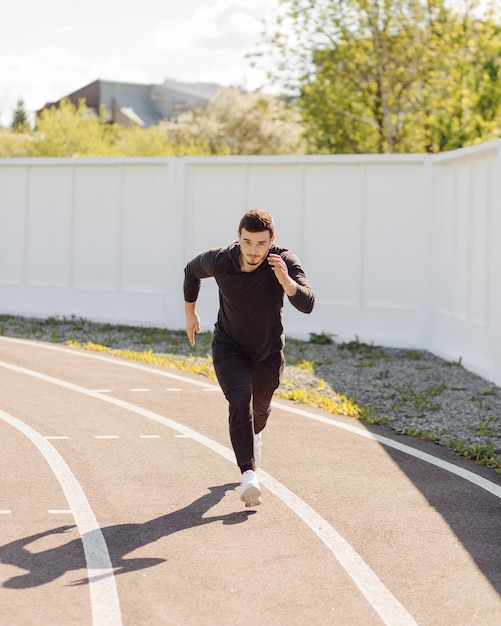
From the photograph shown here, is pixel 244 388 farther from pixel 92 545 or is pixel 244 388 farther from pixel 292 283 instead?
pixel 92 545

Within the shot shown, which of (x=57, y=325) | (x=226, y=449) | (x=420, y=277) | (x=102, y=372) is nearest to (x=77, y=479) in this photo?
(x=226, y=449)

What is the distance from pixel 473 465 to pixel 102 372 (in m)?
5.14

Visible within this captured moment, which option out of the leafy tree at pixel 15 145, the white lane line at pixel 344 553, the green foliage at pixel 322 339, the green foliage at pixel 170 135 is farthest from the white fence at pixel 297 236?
the leafy tree at pixel 15 145

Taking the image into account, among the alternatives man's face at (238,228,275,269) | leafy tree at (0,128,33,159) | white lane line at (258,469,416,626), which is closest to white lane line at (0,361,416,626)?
white lane line at (258,469,416,626)

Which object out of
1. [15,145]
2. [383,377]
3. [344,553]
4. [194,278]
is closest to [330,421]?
[383,377]

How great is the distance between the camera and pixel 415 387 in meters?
11.6

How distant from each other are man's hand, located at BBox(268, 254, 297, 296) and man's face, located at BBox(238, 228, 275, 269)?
15 centimetres

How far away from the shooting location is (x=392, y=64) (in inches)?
1049

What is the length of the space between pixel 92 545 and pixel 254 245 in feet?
6.85

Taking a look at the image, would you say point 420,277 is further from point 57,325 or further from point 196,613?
point 196,613

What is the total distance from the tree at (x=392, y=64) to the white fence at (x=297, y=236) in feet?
36.3

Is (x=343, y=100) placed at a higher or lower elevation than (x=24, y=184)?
higher

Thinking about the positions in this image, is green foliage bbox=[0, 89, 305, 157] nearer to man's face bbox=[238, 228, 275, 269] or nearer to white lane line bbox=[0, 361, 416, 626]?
white lane line bbox=[0, 361, 416, 626]

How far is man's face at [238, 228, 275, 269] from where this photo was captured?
6500 mm
